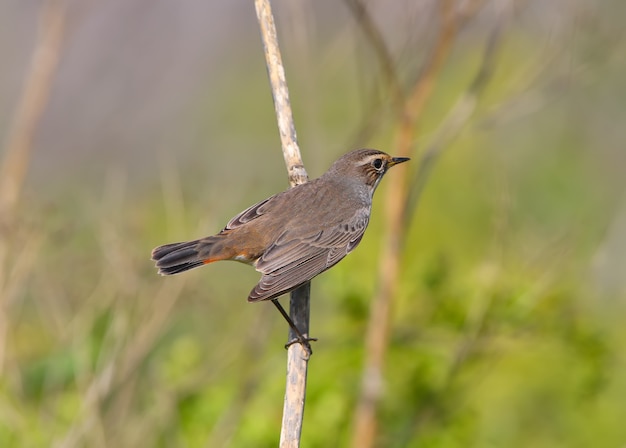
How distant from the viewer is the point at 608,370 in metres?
6.47

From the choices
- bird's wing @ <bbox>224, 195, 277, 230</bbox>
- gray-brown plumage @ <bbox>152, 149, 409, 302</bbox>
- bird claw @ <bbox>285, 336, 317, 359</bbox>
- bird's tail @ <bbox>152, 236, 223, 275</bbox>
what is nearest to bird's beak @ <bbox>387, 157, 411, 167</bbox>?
gray-brown plumage @ <bbox>152, 149, 409, 302</bbox>

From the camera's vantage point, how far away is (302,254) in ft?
18.0

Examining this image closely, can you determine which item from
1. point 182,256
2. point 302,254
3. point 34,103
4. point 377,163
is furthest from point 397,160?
point 34,103

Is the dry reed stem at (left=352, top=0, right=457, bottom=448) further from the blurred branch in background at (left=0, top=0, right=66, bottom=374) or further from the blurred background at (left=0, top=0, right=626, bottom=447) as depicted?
the blurred branch in background at (left=0, top=0, right=66, bottom=374)

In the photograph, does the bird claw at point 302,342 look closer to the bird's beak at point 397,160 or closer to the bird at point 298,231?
the bird at point 298,231

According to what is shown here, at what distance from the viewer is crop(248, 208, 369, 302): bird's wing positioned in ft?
16.4

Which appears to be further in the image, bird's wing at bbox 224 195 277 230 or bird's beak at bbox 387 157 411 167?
bird's beak at bbox 387 157 411 167

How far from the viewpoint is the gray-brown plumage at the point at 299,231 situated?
17.1 ft

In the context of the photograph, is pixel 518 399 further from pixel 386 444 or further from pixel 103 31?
pixel 103 31

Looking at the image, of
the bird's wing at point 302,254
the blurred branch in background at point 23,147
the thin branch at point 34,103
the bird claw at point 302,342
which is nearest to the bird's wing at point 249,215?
the bird's wing at point 302,254

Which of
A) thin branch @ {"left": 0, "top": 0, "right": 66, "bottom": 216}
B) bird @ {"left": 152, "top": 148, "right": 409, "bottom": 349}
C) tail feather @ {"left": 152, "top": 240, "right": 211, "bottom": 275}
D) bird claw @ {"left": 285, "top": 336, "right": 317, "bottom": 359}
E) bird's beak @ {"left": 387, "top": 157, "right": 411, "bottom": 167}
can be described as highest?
thin branch @ {"left": 0, "top": 0, "right": 66, "bottom": 216}

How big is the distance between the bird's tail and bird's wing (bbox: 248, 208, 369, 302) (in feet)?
1.06

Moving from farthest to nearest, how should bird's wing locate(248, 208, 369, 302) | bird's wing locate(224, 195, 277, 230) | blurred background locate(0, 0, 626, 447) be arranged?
blurred background locate(0, 0, 626, 447) < bird's wing locate(224, 195, 277, 230) < bird's wing locate(248, 208, 369, 302)

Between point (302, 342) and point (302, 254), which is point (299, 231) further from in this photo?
point (302, 342)
